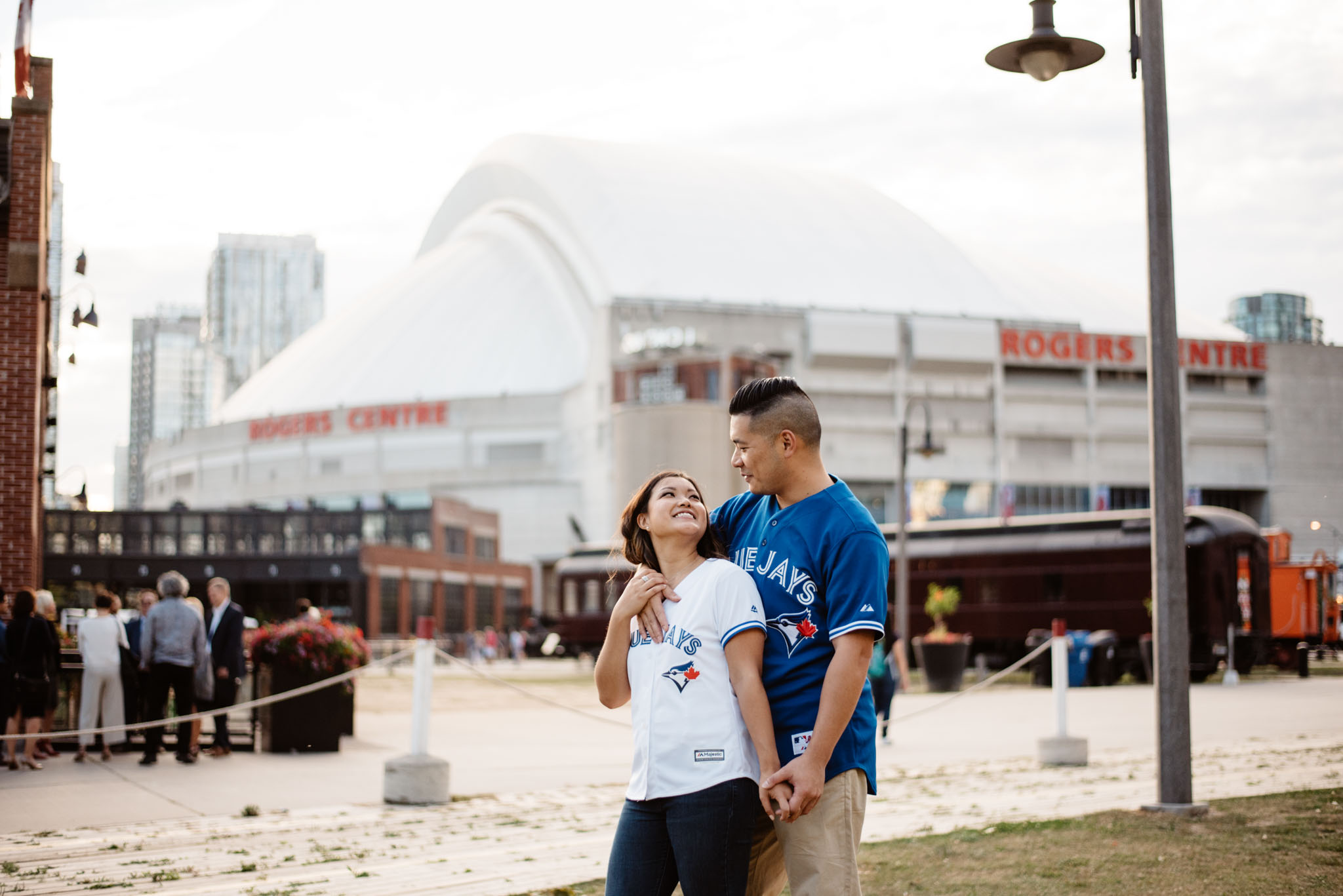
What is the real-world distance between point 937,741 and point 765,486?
41.9ft

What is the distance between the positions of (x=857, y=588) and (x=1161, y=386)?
5986 mm

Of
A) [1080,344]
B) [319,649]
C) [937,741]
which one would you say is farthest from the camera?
[1080,344]

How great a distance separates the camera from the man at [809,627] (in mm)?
3787

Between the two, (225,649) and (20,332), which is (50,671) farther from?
(20,332)

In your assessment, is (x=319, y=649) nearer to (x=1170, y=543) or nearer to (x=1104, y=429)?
(x=1170, y=543)

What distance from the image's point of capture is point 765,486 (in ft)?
13.7

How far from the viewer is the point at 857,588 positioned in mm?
3840

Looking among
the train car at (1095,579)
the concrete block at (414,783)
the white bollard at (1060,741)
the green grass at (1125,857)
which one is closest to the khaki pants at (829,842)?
the green grass at (1125,857)

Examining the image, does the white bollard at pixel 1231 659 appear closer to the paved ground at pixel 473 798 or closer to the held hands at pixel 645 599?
the paved ground at pixel 473 798

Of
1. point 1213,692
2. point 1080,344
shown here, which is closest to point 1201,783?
point 1213,692

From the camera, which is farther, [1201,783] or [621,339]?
[621,339]

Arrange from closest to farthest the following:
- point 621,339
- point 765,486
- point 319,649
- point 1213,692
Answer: point 765,486
point 319,649
point 1213,692
point 621,339

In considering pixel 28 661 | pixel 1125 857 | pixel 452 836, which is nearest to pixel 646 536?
pixel 1125 857

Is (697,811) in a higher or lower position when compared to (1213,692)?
higher
